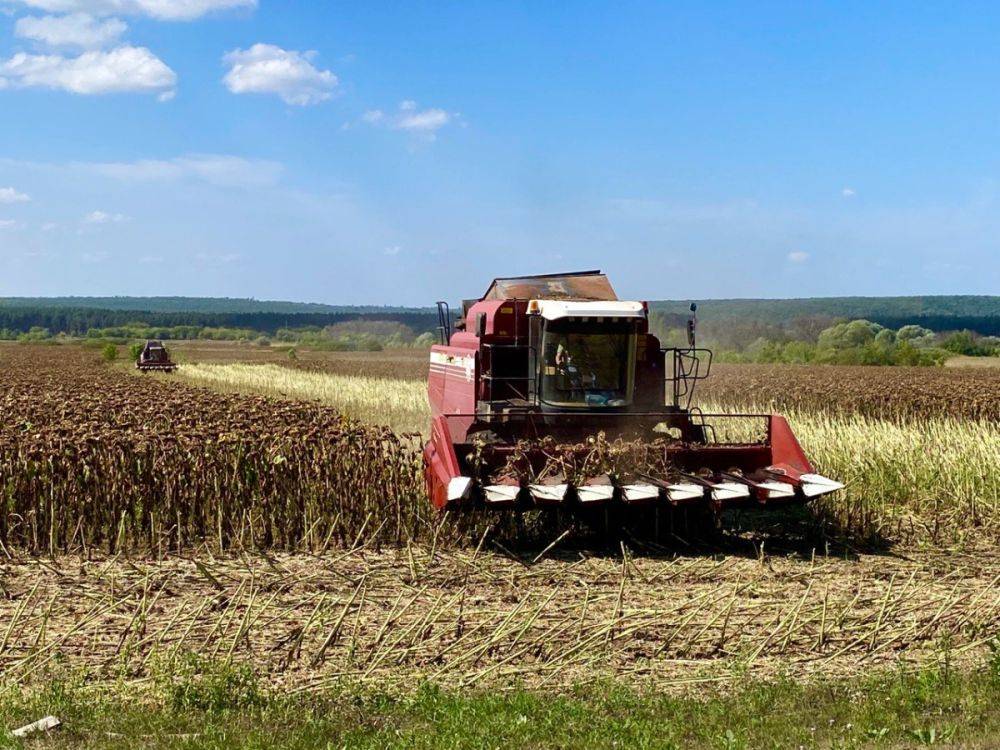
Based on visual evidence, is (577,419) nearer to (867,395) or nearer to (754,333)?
(867,395)

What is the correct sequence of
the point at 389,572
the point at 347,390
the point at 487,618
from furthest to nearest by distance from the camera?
the point at 347,390, the point at 389,572, the point at 487,618

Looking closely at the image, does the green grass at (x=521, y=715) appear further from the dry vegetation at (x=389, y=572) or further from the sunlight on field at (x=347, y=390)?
the sunlight on field at (x=347, y=390)

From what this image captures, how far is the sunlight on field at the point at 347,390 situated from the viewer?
23.1 m

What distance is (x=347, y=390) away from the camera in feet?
99.8

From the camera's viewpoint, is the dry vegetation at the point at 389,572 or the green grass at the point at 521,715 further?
the dry vegetation at the point at 389,572

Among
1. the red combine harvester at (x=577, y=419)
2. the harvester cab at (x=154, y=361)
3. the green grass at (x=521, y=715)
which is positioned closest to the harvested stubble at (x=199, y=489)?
the red combine harvester at (x=577, y=419)

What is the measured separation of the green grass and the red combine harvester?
3562mm

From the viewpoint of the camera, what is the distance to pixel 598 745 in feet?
17.1

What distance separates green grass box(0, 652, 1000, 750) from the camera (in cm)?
528

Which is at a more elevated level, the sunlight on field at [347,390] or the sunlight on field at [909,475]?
the sunlight on field at [909,475]

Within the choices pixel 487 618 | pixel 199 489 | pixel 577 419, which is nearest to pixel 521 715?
pixel 487 618

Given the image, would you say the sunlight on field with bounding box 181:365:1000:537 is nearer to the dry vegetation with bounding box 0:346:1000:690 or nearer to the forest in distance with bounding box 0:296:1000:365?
the dry vegetation with bounding box 0:346:1000:690

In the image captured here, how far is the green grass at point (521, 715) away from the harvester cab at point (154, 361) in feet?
132

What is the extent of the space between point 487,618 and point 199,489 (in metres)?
3.76
